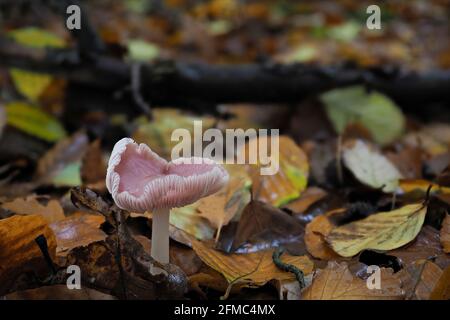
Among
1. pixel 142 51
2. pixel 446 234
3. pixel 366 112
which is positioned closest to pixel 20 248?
pixel 446 234

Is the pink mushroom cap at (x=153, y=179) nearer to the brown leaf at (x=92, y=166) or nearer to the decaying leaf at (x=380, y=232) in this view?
the decaying leaf at (x=380, y=232)

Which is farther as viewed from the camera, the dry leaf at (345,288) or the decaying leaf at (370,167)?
the decaying leaf at (370,167)

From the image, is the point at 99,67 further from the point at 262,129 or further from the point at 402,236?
the point at 402,236

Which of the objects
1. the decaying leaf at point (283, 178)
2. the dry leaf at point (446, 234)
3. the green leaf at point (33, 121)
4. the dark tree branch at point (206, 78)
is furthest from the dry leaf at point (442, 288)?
the green leaf at point (33, 121)

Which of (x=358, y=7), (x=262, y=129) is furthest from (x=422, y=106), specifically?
(x=358, y=7)

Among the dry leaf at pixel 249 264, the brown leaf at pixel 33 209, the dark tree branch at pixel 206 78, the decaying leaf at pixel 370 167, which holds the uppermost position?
the dark tree branch at pixel 206 78

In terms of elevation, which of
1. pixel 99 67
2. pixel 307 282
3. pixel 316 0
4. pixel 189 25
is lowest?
pixel 307 282
